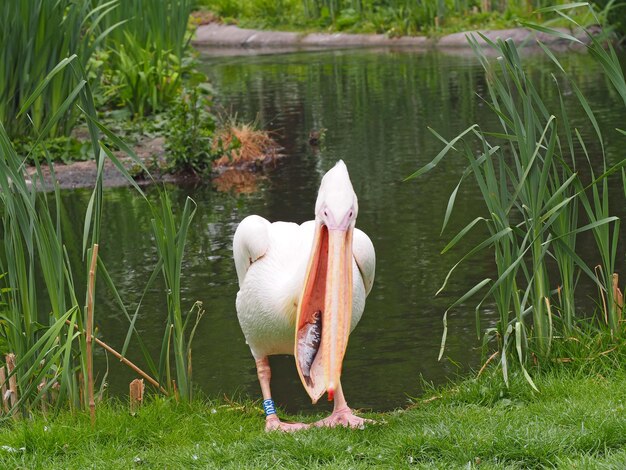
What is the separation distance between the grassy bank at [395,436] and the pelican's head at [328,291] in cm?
29

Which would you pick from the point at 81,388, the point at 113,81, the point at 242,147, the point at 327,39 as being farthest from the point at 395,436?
the point at 327,39

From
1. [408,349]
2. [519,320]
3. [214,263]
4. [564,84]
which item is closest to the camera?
[519,320]

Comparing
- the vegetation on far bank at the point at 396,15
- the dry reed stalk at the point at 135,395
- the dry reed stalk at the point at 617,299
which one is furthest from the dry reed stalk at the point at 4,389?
the vegetation on far bank at the point at 396,15

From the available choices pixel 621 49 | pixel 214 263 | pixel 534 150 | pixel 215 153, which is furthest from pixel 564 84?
pixel 534 150

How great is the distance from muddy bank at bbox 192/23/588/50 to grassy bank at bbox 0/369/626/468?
16.5 m

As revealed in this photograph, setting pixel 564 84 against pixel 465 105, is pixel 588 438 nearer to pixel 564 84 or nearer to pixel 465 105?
pixel 465 105

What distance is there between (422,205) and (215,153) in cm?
285

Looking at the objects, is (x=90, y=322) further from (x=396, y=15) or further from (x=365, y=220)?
(x=396, y=15)

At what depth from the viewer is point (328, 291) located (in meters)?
3.57

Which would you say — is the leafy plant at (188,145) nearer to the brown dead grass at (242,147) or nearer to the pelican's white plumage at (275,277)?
the brown dead grass at (242,147)

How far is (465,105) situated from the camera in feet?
45.6

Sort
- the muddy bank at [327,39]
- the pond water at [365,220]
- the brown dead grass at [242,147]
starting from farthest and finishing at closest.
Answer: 1. the muddy bank at [327,39]
2. the brown dead grass at [242,147]
3. the pond water at [365,220]

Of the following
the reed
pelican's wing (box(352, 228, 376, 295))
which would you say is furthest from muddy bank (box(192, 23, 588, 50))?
the reed

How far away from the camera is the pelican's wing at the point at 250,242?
4.33 meters
